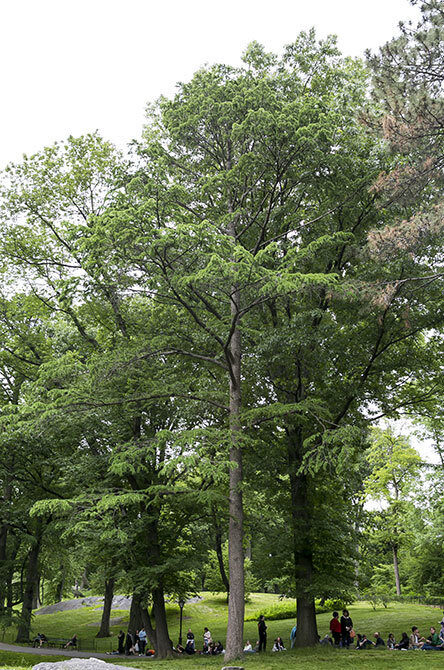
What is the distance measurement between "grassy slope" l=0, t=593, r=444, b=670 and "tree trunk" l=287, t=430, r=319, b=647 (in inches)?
36.4

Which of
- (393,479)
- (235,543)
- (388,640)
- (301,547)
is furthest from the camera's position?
(393,479)

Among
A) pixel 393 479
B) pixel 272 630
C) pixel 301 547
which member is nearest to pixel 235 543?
pixel 301 547

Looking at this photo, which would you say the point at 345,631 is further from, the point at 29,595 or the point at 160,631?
the point at 29,595

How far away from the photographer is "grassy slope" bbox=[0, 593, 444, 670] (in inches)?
430

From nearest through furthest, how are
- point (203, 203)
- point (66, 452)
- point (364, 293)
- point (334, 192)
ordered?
point (364, 293), point (334, 192), point (203, 203), point (66, 452)

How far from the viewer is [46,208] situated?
17422 mm

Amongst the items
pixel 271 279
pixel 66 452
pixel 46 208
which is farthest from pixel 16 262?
pixel 271 279

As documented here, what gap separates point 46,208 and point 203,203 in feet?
18.5

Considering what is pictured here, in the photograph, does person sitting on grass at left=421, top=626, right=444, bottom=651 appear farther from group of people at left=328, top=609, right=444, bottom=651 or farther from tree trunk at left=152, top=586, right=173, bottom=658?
tree trunk at left=152, top=586, right=173, bottom=658

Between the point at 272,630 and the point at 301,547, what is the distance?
10.4 metres

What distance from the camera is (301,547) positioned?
1400cm

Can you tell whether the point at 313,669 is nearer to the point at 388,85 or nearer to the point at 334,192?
the point at 334,192

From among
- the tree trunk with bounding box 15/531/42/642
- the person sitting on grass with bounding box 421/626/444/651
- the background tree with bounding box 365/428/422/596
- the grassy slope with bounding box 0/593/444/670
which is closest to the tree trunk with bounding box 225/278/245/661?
the grassy slope with bounding box 0/593/444/670

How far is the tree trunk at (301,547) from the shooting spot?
13891 mm
